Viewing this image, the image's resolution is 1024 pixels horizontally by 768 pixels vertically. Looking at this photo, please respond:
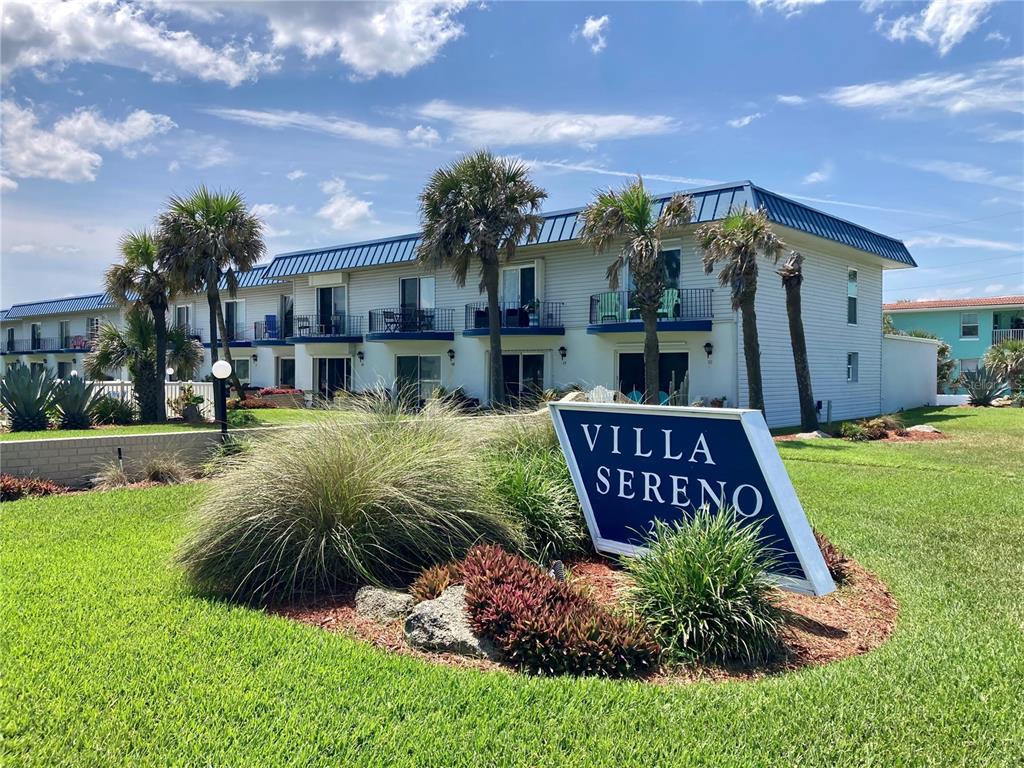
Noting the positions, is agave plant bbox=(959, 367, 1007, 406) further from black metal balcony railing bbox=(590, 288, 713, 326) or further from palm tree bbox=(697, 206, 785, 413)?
palm tree bbox=(697, 206, 785, 413)

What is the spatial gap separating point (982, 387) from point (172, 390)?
104 ft

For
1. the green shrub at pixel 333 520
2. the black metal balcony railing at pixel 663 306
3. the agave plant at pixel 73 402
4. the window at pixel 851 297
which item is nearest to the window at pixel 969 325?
the window at pixel 851 297

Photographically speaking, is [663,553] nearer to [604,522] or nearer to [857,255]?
[604,522]

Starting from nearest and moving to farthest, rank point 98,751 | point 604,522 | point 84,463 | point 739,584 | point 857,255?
point 98,751
point 739,584
point 604,522
point 84,463
point 857,255

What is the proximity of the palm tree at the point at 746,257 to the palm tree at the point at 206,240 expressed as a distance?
15.4 meters

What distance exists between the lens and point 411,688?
12.5 ft

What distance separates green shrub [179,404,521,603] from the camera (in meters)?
5.37

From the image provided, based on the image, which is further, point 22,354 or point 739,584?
point 22,354

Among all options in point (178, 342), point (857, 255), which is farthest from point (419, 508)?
point (857, 255)

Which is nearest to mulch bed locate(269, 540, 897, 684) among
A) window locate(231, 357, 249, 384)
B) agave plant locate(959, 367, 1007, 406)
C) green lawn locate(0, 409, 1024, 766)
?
green lawn locate(0, 409, 1024, 766)

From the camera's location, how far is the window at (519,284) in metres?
24.6

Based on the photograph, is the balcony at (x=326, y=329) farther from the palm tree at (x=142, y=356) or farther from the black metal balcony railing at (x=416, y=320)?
the palm tree at (x=142, y=356)

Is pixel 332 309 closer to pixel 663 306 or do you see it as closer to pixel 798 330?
pixel 663 306

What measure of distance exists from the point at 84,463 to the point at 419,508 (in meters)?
7.85
